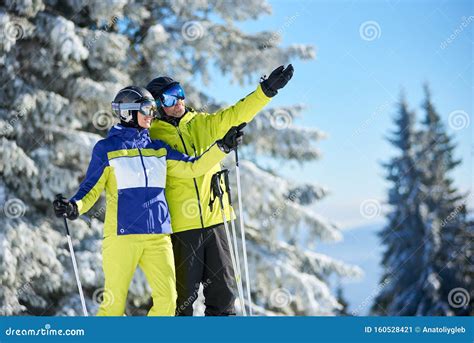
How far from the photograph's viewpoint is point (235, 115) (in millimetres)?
4512

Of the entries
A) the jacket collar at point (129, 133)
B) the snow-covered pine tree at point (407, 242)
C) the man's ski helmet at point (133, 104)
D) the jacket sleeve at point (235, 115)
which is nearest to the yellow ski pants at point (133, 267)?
the jacket collar at point (129, 133)

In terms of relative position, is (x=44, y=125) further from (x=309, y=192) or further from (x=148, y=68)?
(x=309, y=192)

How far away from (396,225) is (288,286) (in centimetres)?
1481

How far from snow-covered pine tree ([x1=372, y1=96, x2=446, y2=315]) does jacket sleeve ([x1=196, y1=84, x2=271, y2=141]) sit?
17.6 m

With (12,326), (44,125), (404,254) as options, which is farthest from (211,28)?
(404,254)

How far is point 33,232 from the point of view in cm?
832

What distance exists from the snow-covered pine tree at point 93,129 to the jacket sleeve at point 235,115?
4.16m

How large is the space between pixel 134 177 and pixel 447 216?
19.7 m

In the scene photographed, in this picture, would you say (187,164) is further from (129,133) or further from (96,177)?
(96,177)

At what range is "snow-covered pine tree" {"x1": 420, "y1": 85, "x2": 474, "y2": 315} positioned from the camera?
20.7 meters


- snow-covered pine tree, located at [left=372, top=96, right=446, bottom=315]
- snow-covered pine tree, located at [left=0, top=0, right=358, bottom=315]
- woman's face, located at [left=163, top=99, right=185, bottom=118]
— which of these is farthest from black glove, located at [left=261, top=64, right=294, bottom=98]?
snow-covered pine tree, located at [left=372, top=96, right=446, bottom=315]

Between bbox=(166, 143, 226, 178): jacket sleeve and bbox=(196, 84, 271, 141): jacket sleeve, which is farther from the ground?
bbox=(196, 84, 271, 141): jacket sleeve

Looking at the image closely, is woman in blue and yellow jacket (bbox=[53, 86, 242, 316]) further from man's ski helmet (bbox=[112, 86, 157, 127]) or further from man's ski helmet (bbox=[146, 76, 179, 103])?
man's ski helmet (bbox=[146, 76, 179, 103])

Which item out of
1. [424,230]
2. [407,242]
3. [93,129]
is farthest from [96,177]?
[407,242]
